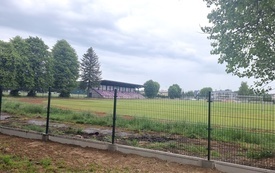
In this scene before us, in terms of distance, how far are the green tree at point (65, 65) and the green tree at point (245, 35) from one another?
59.4 meters

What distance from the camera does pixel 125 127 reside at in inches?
450

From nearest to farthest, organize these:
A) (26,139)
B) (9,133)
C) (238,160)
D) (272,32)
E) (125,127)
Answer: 1. (272,32)
2. (238,160)
3. (26,139)
4. (9,133)
5. (125,127)

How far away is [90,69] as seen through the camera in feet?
267

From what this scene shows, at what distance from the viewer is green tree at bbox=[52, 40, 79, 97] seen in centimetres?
6462

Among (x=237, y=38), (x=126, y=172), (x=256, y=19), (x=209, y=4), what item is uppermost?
(x=209, y=4)

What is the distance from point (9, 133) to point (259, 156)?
798cm

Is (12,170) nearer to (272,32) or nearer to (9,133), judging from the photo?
(9,133)

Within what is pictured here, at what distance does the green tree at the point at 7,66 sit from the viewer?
48594 millimetres

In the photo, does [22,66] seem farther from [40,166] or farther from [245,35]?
[245,35]

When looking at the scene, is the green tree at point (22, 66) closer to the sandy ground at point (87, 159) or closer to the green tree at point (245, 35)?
the sandy ground at point (87, 159)

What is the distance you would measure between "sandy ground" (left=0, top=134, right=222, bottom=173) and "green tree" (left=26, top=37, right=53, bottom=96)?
51.8m

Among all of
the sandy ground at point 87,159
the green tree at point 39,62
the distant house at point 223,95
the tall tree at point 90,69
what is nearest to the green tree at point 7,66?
the green tree at point 39,62

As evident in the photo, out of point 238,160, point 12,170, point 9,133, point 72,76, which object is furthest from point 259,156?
point 72,76

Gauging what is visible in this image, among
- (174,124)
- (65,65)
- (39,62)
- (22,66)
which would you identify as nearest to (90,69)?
Answer: (65,65)
